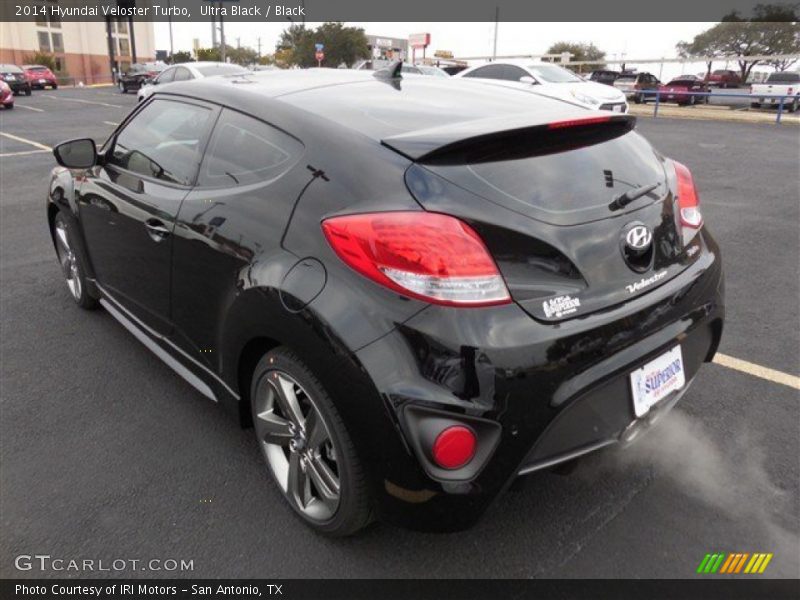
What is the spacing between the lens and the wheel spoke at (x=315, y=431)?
209cm

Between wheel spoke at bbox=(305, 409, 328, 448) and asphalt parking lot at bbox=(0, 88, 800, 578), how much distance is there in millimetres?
416

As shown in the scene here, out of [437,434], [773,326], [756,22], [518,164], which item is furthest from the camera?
[756,22]

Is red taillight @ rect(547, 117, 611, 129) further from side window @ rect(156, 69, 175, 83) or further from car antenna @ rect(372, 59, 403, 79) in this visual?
side window @ rect(156, 69, 175, 83)

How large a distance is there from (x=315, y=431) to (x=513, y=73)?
14.6m

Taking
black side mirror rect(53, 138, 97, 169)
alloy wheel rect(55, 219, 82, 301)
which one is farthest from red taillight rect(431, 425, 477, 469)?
alloy wheel rect(55, 219, 82, 301)

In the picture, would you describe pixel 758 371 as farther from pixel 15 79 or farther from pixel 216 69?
pixel 15 79

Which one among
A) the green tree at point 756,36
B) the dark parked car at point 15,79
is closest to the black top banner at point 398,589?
the dark parked car at point 15,79

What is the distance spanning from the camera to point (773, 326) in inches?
158

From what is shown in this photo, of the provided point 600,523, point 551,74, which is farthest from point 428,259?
point 551,74

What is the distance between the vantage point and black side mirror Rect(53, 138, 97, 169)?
3439mm

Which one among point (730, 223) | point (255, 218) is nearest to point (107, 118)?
point (730, 223)

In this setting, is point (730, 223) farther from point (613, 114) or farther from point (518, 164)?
point (518, 164)

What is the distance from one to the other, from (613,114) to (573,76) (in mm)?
14698

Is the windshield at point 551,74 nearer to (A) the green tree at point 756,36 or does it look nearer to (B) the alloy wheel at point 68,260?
(B) the alloy wheel at point 68,260
